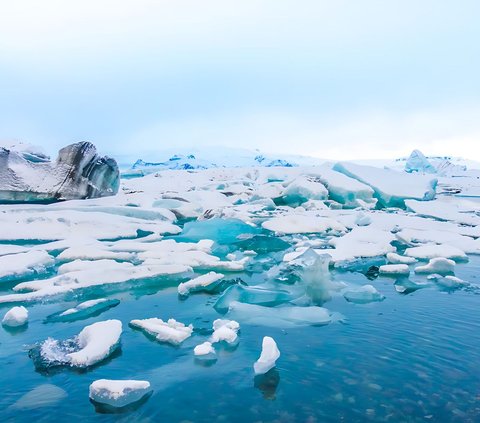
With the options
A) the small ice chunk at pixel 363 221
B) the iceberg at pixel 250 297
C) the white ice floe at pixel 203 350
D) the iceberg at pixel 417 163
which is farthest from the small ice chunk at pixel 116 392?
the iceberg at pixel 417 163

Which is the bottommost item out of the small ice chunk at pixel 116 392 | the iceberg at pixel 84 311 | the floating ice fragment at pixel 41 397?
the iceberg at pixel 84 311

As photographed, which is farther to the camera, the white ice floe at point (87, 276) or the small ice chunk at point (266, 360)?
the white ice floe at point (87, 276)

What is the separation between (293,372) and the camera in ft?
7.16

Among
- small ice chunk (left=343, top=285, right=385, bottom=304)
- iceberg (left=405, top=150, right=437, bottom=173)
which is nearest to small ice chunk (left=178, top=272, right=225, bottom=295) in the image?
small ice chunk (left=343, top=285, right=385, bottom=304)

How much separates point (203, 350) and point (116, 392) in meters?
0.63

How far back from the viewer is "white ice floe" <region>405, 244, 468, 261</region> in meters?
5.18

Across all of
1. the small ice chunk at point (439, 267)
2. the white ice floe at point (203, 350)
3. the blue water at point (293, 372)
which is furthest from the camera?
the small ice chunk at point (439, 267)

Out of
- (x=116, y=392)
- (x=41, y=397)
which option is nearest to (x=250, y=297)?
(x=116, y=392)

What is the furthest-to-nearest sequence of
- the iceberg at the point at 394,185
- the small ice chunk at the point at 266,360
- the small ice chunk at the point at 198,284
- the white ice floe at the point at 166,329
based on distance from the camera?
the iceberg at the point at 394,185 < the small ice chunk at the point at 198,284 < the white ice floe at the point at 166,329 < the small ice chunk at the point at 266,360

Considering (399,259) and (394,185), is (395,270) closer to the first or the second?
(399,259)

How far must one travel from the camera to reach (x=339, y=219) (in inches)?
324

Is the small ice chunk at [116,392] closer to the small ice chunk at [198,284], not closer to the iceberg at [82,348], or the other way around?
the iceberg at [82,348]

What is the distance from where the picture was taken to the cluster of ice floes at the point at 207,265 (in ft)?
8.32

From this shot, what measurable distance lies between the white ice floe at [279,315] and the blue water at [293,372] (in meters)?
0.10
